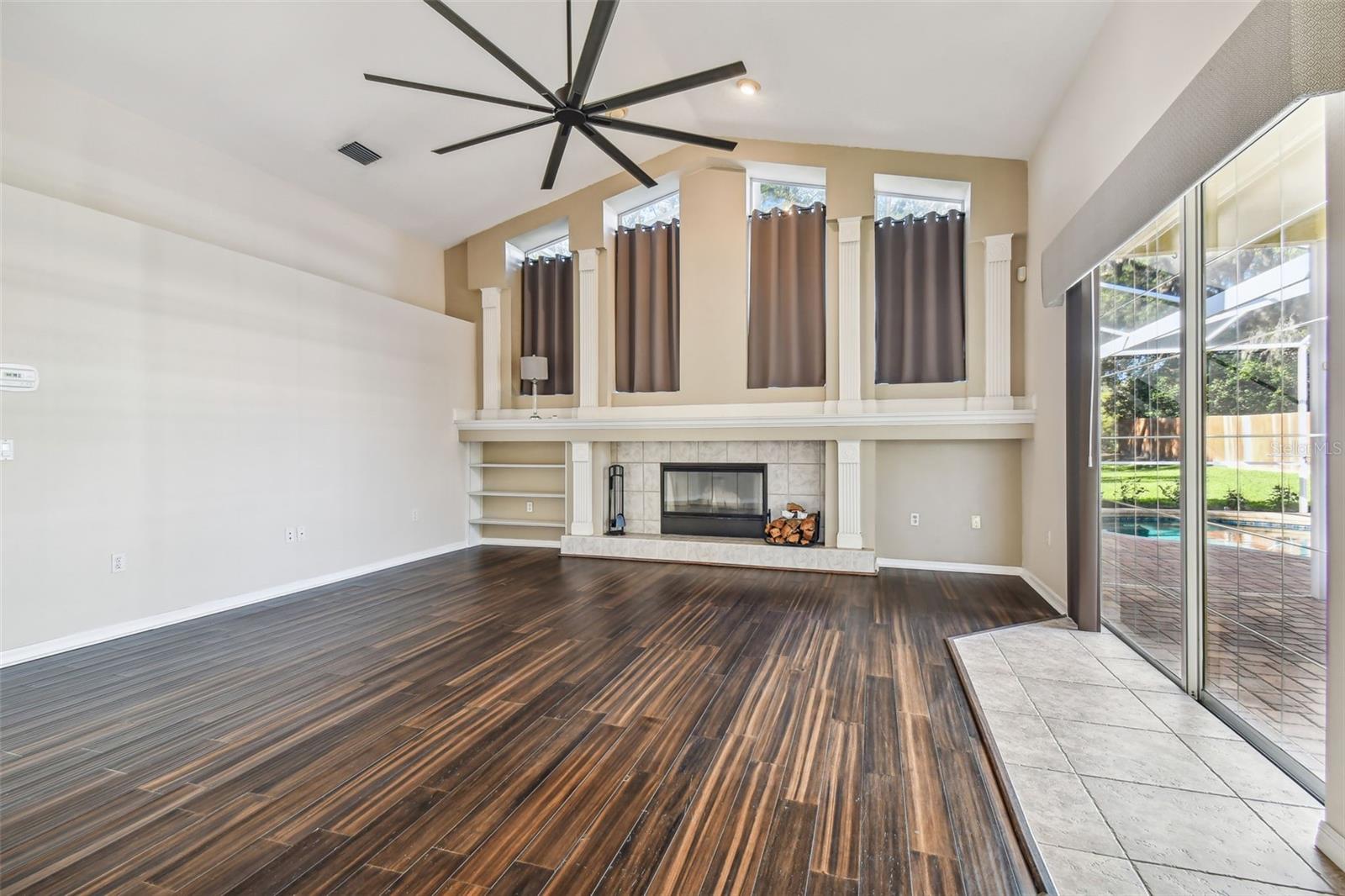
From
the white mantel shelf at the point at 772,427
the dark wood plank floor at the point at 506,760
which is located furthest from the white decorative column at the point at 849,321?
the dark wood plank floor at the point at 506,760

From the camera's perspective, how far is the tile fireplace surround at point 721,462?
5777 mm

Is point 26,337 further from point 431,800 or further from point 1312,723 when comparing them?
point 1312,723

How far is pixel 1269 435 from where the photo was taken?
6.75 feet

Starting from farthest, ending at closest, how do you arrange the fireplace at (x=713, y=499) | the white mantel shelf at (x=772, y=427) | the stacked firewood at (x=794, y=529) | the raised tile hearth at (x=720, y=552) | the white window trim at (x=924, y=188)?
the fireplace at (x=713, y=499) → the stacked firewood at (x=794, y=529) → the raised tile hearth at (x=720, y=552) → the white window trim at (x=924, y=188) → the white mantel shelf at (x=772, y=427)

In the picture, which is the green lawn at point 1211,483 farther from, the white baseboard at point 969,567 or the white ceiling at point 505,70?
the white ceiling at point 505,70

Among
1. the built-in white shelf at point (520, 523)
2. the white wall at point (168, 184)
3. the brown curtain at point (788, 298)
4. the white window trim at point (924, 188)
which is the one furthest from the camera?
the built-in white shelf at point (520, 523)

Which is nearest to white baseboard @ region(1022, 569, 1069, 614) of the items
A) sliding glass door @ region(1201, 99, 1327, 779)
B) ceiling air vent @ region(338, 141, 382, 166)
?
sliding glass door @ region(1201, 99, 1327, 779)

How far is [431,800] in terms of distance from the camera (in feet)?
6.15

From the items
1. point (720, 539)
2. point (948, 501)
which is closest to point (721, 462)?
point (720, 539)

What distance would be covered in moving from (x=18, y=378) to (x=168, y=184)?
1.76 metres

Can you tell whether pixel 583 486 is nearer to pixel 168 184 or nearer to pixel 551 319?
pixel 551 319

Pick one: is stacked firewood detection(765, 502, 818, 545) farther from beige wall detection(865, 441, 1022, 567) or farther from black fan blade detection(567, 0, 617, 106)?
black fan blade detection(567, 0, 617, 106)

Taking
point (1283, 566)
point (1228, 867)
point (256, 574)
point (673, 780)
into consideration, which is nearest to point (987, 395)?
point (1283, 566)

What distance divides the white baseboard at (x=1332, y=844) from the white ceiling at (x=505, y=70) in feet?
12.2
